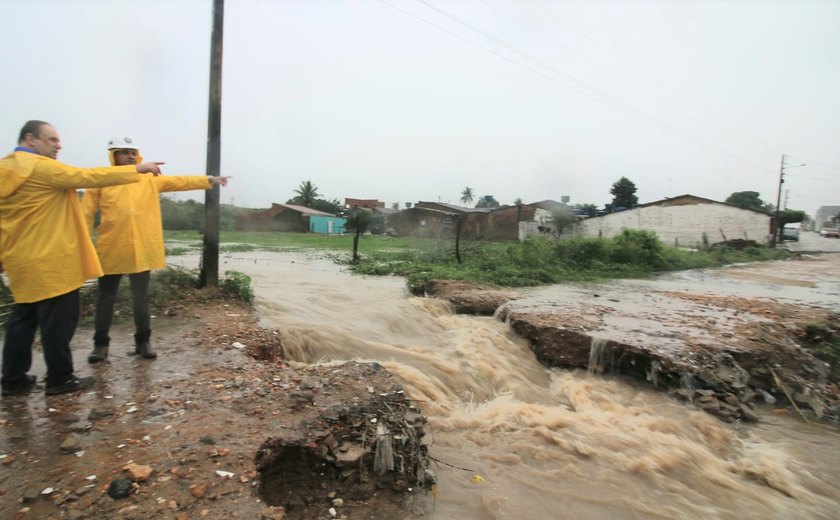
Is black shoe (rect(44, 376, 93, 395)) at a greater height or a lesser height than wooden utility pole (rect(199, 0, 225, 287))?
lesser

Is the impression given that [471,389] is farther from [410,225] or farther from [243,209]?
[243,209]

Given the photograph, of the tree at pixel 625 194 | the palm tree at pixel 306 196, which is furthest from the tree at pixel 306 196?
the tree at pixel 625 194

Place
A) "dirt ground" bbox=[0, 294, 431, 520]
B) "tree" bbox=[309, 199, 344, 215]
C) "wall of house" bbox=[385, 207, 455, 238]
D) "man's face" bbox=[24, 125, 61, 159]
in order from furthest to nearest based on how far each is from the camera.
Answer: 1. "tree" bbox=[309, 199, 344, 215]
2. "wall of house" bbox=[385, 207, 455, 238]
3. "man's face" bbox=[24, 125, 61, 159]
4. "dirt ground" bbox=[0, 294, 431, 520]

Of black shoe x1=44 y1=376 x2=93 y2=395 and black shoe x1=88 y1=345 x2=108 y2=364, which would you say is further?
black shoe x1=88 y1=345 x2=108 y2=364

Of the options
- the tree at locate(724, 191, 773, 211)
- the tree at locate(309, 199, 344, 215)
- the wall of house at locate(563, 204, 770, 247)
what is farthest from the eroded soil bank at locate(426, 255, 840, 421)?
the tree at locate(724, 191, 773, 211)

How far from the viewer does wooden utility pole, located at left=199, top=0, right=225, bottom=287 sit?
20.4 ft

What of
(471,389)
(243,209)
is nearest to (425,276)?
(471,389)

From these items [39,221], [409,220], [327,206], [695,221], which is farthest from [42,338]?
[327,206]

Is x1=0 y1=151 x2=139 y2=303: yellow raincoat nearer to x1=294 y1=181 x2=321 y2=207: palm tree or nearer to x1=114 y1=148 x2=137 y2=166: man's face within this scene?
x1=114 y1=148 x2=137 y2=166: man's face

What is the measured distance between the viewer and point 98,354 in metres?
3.80


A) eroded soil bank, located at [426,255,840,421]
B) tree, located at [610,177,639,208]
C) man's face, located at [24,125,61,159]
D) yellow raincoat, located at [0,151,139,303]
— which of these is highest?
tree, located at [610,177,639,208]

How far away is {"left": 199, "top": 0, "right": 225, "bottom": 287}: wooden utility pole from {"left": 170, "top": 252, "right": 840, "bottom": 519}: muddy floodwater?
1071 mm

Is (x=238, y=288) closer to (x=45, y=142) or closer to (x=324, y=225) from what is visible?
(x=45, y=142)

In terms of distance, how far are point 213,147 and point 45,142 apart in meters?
3.30
